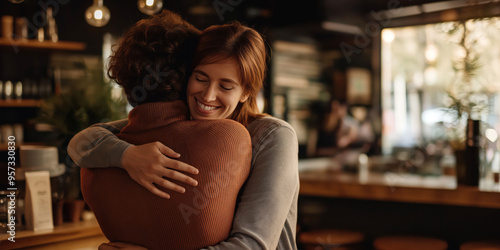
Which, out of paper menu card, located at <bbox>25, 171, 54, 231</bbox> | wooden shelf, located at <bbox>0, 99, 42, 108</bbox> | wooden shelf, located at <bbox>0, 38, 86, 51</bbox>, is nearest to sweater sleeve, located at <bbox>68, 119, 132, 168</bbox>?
paper menu card, located at <bbox>25, 171, 54, 231</bbox>

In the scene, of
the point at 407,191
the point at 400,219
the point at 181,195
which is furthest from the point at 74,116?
the point at 400,219

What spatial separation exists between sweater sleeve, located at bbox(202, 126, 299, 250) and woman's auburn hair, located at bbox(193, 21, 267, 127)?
167 mm

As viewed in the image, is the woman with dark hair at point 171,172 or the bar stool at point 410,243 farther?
the bar stool at point 410,243

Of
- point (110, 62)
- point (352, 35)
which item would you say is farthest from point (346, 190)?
point (352, 35)

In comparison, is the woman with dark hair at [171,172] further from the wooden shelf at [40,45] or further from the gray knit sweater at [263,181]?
the wooden shelf at [40,45]

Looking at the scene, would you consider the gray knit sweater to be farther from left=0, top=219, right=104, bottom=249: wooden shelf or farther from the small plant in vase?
the small plant in vase

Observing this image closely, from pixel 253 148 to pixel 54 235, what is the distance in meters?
1.13

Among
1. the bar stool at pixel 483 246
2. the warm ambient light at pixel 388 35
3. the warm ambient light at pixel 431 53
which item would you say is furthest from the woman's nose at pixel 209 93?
the warm ambient light at pixel 388 35

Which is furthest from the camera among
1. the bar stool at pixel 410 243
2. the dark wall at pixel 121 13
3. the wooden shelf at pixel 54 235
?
the dark wall at pixel 121 13

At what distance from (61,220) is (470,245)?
2.13 meters

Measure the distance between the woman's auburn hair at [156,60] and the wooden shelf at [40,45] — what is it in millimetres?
3620

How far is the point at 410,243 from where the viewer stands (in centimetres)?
268

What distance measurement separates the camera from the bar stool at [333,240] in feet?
9.60

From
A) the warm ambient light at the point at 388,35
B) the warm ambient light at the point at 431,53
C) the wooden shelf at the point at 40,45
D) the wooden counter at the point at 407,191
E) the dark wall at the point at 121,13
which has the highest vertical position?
the dark wall at the point at 121,13
